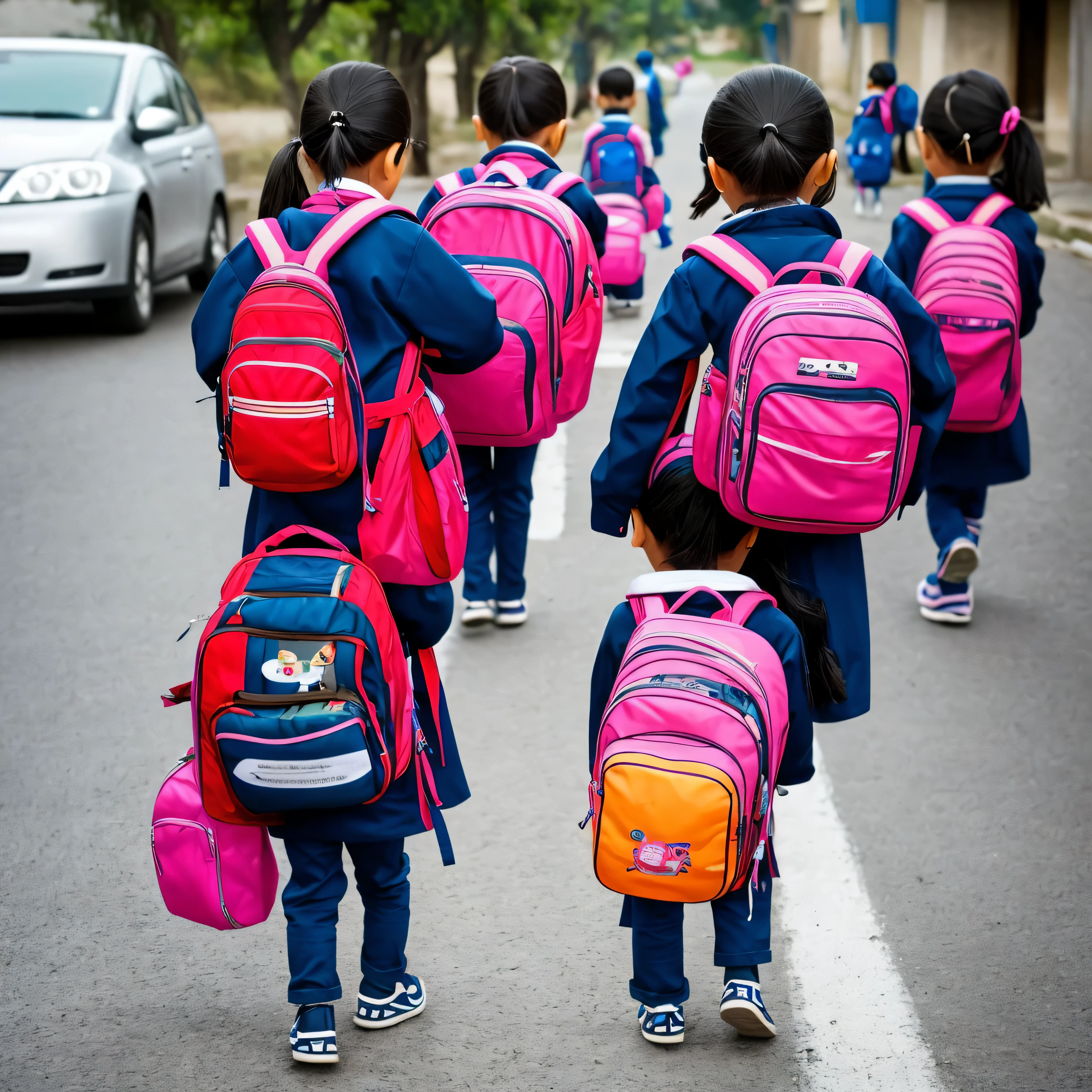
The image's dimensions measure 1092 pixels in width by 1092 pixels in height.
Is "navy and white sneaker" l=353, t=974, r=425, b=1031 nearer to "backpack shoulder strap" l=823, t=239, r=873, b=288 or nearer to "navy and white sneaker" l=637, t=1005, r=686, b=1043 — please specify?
"navy and white sneaker" l=637, t=1005, r=686, b=1043

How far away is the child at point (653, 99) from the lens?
18016 mm

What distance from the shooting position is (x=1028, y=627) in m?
5.57

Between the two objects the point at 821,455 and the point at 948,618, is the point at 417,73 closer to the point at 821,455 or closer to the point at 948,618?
the point at 948,618

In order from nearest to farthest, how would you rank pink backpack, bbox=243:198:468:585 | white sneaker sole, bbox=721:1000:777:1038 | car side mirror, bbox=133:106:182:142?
pink backpack, bbox=243:198:468:585 → white sneaker sole, bbox=721:1000:777:1038 → car side mirror, bbox=133:106:182:142

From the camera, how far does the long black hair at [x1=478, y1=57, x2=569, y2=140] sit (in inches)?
202

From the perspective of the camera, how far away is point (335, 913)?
3.13 meters

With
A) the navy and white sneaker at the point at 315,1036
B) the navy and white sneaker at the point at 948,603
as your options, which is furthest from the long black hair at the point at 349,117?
the navy and white sneaker at the point at 948,603

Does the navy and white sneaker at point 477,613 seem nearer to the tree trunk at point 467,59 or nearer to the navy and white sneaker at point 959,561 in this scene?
the navy and white sneaker at point 959,561

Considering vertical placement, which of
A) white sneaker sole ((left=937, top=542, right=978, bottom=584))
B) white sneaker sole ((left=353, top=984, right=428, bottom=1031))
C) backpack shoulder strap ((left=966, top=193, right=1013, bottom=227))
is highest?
backpack shoulder strap ((left=966, top=193, right=1013, bottom=227))

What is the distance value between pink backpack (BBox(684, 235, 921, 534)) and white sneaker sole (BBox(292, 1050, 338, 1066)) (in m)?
1.40

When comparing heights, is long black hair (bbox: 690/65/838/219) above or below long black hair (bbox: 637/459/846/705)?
above

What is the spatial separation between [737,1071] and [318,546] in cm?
139

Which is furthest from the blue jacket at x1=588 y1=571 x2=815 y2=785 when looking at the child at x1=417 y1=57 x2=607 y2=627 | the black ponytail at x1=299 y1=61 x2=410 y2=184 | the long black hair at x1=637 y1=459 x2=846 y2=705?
the child at x1=417 y1=57 x2=607 y2=627

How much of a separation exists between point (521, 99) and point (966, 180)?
5.16 ft
